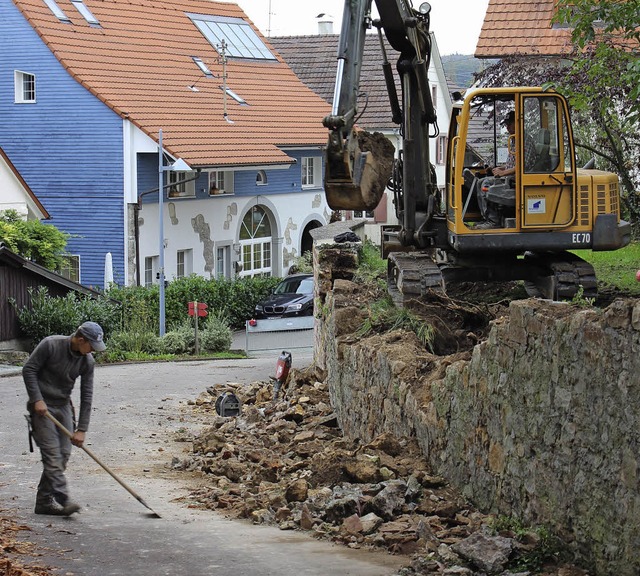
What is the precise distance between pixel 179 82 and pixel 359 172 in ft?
98.0

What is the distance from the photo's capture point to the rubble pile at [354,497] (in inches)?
324

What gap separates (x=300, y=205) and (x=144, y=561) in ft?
124

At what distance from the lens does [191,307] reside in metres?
31.7

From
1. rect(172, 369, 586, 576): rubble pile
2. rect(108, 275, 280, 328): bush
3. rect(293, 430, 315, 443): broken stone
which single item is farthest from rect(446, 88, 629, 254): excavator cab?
rect(108, 275, 280, 328): bush

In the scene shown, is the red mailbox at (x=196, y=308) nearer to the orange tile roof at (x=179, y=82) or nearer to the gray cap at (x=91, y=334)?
the orange tile roof at (x=179, y=82)

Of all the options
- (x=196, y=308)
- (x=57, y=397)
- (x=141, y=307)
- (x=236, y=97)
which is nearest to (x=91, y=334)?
(x=57, y=397)

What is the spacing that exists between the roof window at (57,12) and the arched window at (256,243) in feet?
28.5

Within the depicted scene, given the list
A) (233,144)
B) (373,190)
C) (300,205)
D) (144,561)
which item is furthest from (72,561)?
(300,205)

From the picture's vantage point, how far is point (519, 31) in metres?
35.7

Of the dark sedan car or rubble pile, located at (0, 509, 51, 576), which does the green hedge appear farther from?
rubble pile, located at (0, 509, 51, 576)

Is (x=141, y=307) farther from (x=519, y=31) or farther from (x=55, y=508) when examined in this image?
(x=55, y=508)

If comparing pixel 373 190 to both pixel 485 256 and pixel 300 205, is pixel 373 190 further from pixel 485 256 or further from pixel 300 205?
pixel 300 205

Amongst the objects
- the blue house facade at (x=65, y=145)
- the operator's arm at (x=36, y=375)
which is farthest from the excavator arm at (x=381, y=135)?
the blue house facade at (x=65, y=145)

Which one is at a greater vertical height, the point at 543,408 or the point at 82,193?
the point at 82,193
